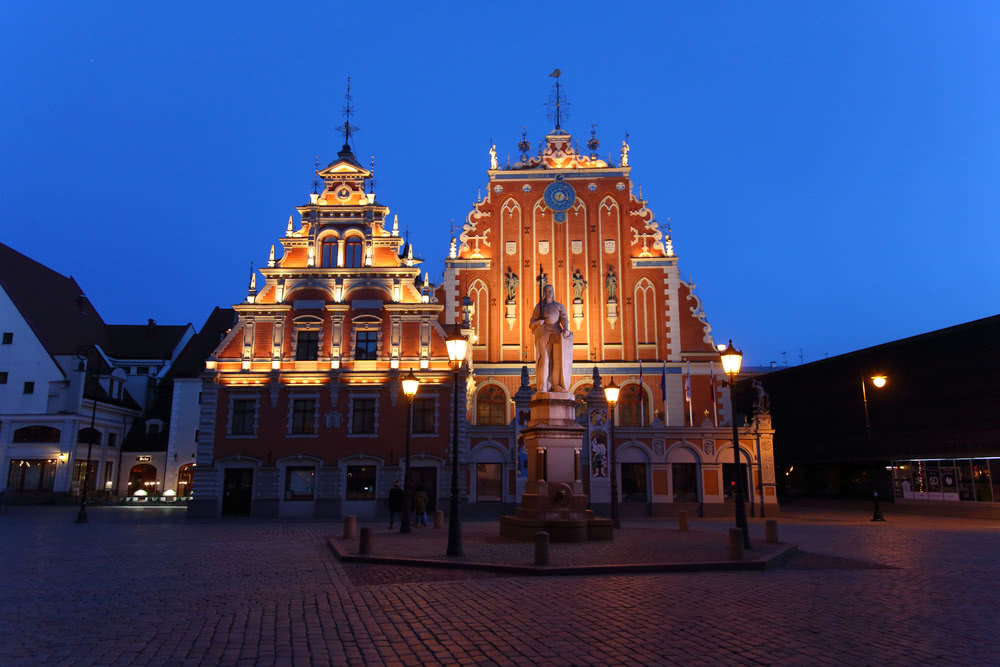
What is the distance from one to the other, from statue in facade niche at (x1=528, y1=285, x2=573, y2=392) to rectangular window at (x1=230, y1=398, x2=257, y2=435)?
64.4ft

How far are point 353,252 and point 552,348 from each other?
19.2 m

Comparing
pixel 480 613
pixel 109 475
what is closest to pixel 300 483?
pixel 109 475

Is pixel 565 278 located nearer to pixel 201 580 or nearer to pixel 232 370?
pixel 232 370

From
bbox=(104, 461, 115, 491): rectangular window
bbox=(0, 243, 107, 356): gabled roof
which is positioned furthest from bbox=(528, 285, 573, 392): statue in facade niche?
bbox=(104, 461, 115, 491): rectangular window

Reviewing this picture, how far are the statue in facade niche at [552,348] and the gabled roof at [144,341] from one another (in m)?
47.0

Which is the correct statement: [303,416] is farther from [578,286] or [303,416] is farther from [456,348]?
[456,348]

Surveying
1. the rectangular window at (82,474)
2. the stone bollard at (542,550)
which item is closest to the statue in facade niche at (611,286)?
the stone bollard at (542,550)

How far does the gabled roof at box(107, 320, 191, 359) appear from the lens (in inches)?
2261

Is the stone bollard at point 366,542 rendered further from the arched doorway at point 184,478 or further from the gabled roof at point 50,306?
the gabled roof at point 50,306

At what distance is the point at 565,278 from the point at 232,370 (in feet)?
61.9

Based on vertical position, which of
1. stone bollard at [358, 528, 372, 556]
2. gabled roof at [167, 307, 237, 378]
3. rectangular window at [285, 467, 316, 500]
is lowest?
stone bollard at [358, 528, 372, 556]

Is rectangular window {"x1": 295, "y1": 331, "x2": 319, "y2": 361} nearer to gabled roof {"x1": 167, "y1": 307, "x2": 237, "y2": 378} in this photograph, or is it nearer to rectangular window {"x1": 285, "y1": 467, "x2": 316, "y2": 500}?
rectangular window {"x1": 285, "y1": 467, "x2": 316, "y2": 500}

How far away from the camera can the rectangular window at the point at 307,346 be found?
35.1 m

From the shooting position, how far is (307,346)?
35.2 m
